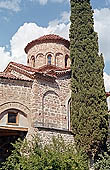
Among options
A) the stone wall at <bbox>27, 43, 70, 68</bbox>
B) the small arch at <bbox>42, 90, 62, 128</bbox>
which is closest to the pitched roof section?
the stone wall at <bbox>27, 43, 70, 68</bbox>

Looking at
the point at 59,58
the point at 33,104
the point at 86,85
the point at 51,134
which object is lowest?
the point at 51,134

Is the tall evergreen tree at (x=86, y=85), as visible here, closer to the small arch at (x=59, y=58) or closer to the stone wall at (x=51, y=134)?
the stone wall at (x=51, y=134)

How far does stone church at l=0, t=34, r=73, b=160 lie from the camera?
1423cm

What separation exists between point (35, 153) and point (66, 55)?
10251 millimetres

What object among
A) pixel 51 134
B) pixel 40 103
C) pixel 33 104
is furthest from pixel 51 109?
pixel 51 134

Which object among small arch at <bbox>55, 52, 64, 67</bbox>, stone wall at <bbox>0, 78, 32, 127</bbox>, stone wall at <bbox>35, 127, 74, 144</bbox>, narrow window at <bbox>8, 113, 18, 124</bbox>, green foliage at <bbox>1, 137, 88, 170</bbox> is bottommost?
green foliage at <bbox>1, 137, 88, 170</bbox>

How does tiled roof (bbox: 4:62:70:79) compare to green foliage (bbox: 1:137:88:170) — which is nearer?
green foliage (bbox: 1:137:88:170)

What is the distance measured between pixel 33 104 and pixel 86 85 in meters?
3.07

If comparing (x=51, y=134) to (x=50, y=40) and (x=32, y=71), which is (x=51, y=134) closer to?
(x=32, y=71)

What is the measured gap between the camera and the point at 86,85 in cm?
1531

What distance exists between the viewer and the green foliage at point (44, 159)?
37.7ft

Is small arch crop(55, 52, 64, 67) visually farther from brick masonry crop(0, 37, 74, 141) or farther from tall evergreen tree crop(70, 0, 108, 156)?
brick masonry crop(0, 37, 74, 141)

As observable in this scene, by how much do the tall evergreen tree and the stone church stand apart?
0.62m

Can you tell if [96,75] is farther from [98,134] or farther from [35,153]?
[35,153]
